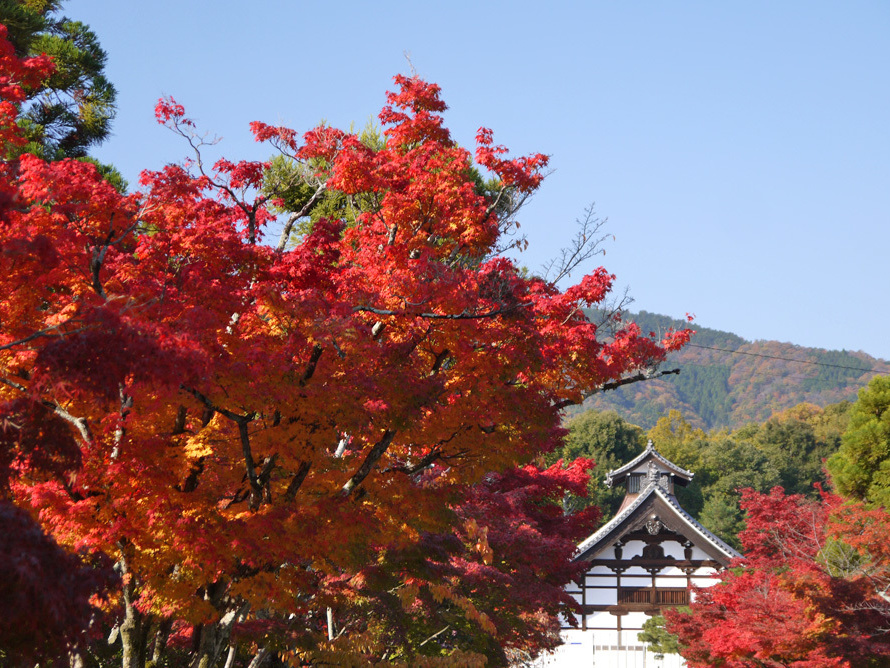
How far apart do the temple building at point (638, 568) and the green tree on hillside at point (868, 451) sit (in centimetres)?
1621

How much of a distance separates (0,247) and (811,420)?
92.9 metres

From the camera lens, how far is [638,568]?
38562 millimetres

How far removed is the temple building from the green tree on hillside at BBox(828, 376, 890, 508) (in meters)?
16.2

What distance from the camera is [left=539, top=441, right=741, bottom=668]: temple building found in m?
37.6

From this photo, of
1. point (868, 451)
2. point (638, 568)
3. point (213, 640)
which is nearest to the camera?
point (213, 640)

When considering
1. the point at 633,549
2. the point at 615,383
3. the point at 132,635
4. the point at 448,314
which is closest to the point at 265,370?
the point at 448,314

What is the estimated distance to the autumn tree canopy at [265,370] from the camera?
8.73m

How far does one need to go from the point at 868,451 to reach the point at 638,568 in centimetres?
1857

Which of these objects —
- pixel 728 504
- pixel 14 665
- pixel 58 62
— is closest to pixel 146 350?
pixel 14 665

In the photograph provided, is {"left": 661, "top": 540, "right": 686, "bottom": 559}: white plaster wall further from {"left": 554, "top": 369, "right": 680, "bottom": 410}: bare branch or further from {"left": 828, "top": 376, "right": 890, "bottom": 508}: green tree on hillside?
{"left": 554, "top": 369, "right": 680, "bottom": 410}: bare branch

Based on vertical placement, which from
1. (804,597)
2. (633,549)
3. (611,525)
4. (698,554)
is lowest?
(804,597)

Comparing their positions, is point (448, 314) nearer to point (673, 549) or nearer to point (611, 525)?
point (611, 525)

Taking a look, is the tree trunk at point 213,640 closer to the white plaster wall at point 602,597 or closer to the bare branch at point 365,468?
the bare branch at point 365,468

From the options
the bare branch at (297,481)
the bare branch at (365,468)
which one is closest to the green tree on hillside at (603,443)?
the bare branch at (365,468)
